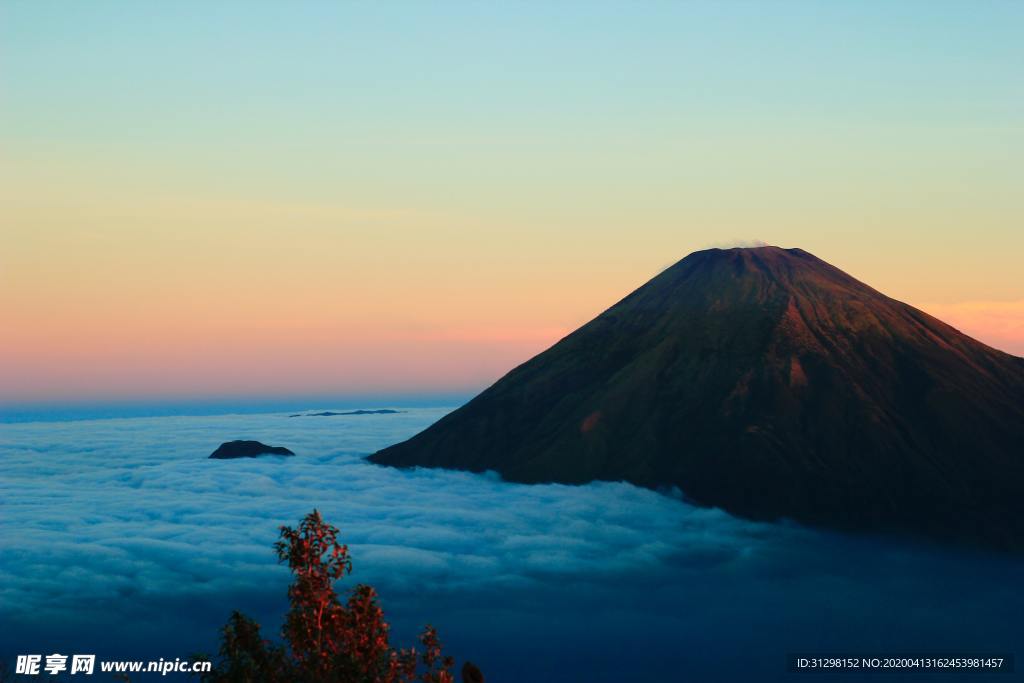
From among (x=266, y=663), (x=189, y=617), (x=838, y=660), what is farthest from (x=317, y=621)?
(x=838, y=660)

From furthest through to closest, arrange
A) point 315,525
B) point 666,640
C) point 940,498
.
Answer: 1. point 666,640
2. point 940,498
3. point 315,525

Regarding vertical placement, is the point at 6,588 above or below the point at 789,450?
below

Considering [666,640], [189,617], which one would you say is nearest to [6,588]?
[189,617]

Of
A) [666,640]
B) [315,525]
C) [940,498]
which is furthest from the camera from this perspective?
[666,640]

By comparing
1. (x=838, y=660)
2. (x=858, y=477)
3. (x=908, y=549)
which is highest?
(x=858, y=477)

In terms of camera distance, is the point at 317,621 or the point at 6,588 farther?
the point at 6,588

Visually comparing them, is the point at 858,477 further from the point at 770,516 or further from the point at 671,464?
the point at 671,464
